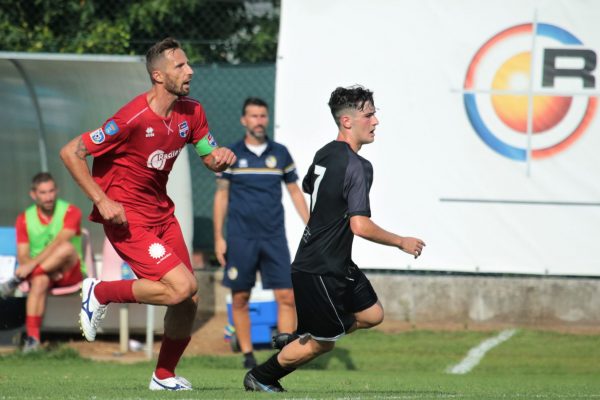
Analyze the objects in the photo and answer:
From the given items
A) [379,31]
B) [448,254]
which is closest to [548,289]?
[448,254]

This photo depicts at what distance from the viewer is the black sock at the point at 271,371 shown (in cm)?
725

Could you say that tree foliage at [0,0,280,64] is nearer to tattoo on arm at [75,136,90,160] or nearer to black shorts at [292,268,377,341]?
tattoo on arm at [75,136,90,160]

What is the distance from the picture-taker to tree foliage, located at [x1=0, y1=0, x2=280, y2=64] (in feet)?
43.7

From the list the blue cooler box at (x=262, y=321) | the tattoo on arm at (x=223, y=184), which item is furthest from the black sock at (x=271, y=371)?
the blue cooler box at (x=262, y=321)

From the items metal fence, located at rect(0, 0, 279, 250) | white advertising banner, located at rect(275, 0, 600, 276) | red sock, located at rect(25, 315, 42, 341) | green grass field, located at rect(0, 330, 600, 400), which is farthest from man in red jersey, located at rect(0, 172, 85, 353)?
white advertising banner, located at rect(275, 0, 600, 276)

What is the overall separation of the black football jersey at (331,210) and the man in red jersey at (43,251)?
16.1ft

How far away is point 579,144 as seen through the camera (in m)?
12.0

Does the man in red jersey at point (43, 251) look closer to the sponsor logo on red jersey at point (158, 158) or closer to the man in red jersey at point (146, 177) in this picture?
the man in red jersey at point (146, 177)

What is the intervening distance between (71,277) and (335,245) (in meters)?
5.20

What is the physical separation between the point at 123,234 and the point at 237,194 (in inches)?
148

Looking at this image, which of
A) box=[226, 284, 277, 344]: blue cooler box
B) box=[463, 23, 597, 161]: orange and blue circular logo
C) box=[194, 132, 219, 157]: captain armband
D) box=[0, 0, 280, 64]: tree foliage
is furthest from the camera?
box=[0, 0, 280, 64]: tree foliage

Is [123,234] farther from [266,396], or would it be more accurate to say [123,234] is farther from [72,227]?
[72,227]

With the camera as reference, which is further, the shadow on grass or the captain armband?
the shadow on grass

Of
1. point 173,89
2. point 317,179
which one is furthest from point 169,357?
point 173,89
